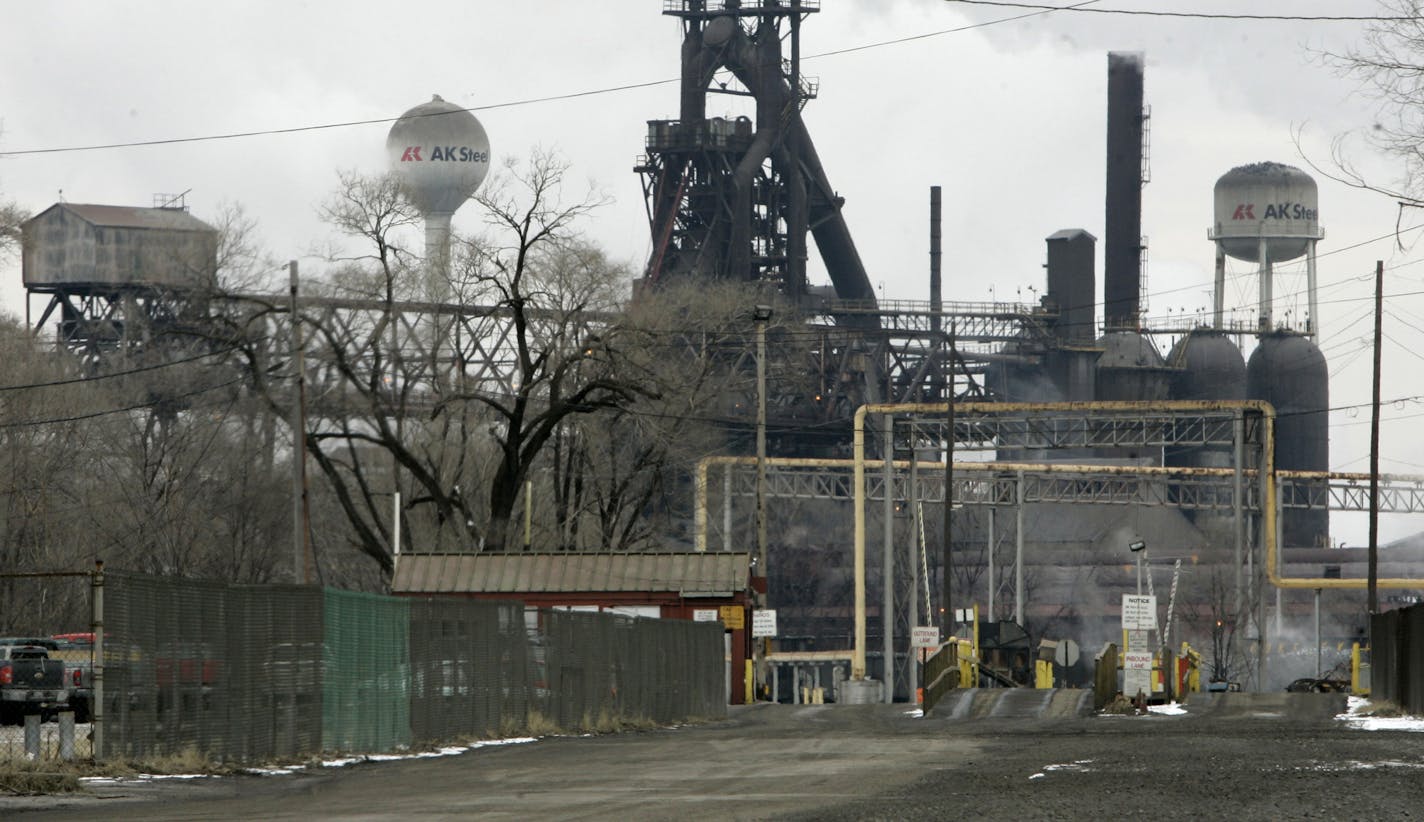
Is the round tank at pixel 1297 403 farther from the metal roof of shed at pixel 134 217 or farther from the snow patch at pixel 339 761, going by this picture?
the snow patch at pixel 339 761

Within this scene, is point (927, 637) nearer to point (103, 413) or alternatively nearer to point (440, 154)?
point (103, 413)

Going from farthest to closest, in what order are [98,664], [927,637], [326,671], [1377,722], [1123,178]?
[1123,178]
[927,637]
[1377,722]
[326,671]
[98,664]

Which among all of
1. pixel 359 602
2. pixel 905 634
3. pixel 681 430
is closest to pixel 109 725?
pixel 359 602

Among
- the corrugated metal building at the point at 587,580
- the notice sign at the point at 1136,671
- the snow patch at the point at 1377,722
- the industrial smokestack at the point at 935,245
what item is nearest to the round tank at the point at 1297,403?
the industrial smokestack at the point at 935,245

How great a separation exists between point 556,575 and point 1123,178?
75084 mm

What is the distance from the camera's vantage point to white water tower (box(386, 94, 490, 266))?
322ft

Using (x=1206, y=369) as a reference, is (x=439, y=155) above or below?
above

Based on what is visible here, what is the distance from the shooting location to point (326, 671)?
68.4 ft

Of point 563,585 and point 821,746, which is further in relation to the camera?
point 563,585

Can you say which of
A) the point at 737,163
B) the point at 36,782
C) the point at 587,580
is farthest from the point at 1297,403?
the point at 36,782

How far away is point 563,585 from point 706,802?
91.7 feet

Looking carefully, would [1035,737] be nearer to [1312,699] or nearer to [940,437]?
[1312,699]

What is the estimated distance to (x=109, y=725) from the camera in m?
17.5

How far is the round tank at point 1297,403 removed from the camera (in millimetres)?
115250
